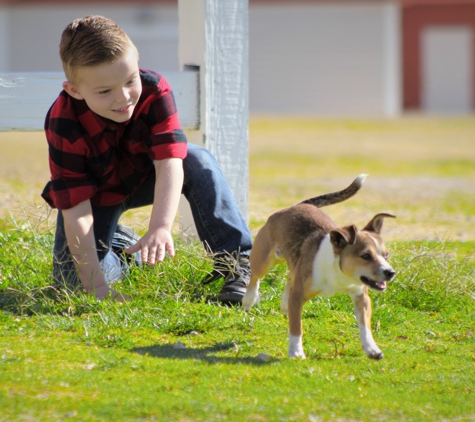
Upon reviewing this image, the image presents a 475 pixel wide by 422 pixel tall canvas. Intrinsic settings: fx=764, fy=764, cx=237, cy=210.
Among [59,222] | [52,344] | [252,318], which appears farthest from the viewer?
[59,222]

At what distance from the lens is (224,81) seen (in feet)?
16.5

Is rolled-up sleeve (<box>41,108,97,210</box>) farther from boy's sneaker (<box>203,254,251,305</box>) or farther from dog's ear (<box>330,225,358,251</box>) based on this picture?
dog's ear (<box>330,225,358,251</box>)

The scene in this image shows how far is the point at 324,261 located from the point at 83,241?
1.25m

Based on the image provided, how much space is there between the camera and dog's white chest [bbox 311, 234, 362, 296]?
3.49 metres

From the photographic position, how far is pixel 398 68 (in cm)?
2978

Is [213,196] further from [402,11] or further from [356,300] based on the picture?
[402,11]

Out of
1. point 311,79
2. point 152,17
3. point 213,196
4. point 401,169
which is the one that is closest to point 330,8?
point 311,79

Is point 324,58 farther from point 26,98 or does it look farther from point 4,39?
point 26,98

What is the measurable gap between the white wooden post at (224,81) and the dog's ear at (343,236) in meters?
1.73

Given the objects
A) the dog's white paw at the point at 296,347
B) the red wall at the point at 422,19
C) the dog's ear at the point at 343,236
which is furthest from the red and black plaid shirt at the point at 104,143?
the red wall at the point at 422,19

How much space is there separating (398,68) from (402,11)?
2222 millimetres

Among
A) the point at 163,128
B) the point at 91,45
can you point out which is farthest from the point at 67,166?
the point at 91,45

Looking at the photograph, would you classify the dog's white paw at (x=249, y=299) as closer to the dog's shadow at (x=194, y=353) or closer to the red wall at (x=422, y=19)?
the dog's shadow at (x=194, y=353)

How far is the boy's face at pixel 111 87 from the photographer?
3543mm
